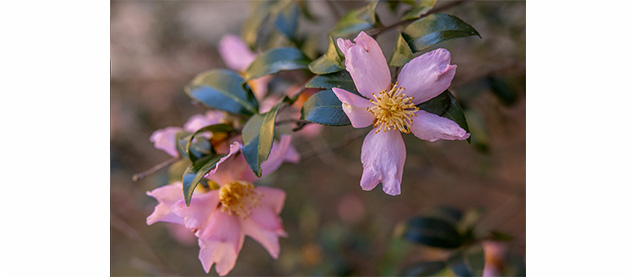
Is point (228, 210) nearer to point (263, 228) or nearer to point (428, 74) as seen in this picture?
point (263, 228)

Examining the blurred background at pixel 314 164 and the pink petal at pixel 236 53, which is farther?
the blurred background at pixel 314 164

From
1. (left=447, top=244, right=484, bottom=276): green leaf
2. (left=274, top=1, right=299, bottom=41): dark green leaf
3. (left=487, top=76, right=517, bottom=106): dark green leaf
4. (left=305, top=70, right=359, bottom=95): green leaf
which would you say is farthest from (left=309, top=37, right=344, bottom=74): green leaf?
(left=487, top=76, right=517, bottom=106): dark green leaf

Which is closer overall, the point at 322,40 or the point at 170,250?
the point at 322,40

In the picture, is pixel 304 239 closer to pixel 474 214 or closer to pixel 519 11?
pixel 474 214

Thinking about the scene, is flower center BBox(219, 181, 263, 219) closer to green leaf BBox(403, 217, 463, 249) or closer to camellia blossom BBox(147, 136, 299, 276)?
camellia blossom BBox(147, 136, 299, 276)

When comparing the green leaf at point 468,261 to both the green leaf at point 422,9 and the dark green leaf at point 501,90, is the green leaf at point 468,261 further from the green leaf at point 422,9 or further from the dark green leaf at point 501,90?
the green leaf at point 422,9

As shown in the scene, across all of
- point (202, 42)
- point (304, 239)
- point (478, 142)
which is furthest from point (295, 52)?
point (202, 42)

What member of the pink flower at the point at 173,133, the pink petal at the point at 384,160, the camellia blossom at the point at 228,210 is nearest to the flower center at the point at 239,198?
the camellia blossom at the point at 228,210
